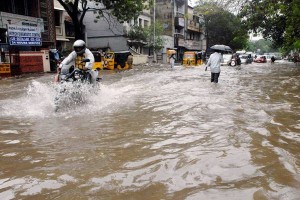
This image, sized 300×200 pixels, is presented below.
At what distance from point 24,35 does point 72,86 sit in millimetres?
14721

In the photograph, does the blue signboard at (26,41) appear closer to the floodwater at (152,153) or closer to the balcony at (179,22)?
the floodwater at (152,153)

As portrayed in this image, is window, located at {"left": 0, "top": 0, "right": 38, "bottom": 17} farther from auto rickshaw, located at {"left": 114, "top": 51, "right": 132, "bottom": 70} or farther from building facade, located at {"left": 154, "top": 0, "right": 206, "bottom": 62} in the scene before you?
building facade, located at {"left": 154, "top": 0, "right": 206, "bottom": 62}

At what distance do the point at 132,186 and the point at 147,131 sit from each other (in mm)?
2140

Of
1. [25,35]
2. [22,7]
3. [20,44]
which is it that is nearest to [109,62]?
[25,35]

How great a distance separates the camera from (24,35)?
20.1 metres

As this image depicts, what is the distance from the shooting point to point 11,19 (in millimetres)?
19453

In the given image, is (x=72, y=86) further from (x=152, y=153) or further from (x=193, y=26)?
(x=193, y=26)

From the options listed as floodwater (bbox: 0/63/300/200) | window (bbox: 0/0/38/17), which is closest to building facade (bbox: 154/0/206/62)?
window (bbox: 0/0/38/17)

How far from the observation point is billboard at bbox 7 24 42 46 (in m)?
19.1

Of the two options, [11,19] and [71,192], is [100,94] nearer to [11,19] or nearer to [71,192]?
[71,192]

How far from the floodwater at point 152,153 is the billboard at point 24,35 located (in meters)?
13.6

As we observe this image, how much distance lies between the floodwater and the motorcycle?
26 centimetres

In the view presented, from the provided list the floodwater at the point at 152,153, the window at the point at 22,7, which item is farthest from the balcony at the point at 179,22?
the floodwater at the point at 152,153

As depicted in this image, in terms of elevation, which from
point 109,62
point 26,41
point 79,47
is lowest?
point 109,62
